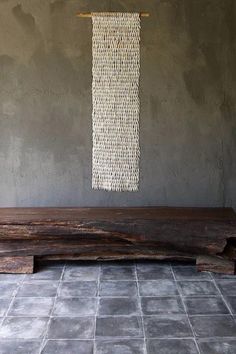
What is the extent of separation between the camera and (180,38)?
3.56 metres

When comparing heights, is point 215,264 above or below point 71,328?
above

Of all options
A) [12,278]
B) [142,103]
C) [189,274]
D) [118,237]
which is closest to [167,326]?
[189,274]

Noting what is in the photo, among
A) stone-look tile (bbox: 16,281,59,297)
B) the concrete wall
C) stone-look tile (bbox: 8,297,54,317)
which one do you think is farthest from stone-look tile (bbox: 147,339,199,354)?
the concrete wall

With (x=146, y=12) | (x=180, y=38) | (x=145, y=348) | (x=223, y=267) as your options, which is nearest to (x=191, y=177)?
(x=223, y=267)

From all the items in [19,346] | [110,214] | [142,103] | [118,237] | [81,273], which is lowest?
[19,346]

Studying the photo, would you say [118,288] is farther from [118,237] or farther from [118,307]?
[118,237]

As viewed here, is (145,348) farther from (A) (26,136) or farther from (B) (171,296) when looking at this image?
(A) (26,136)

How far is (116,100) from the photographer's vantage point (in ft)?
11.9

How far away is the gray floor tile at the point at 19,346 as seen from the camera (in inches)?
88.7

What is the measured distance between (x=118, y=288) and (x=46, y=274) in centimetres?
61

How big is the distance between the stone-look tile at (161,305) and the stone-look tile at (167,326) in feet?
0.22

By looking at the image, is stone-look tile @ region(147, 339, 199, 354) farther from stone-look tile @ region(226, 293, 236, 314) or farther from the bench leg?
the bench leg

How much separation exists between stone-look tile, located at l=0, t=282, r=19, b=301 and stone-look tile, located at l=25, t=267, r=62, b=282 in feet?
0.44

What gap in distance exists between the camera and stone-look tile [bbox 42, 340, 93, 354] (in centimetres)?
225
